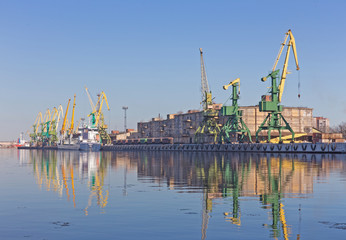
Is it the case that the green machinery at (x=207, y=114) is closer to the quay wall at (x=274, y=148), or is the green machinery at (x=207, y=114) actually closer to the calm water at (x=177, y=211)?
the quay wall at (x=274, y=148)

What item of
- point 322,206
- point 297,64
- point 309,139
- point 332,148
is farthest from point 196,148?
point 322,206

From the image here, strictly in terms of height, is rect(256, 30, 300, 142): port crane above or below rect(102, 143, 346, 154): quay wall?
above

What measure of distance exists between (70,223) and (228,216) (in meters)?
5.58

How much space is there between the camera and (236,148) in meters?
123

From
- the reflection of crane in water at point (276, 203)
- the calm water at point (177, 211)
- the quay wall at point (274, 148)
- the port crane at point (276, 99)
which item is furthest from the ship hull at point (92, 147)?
the reflection of crane in water at point (276, 203)

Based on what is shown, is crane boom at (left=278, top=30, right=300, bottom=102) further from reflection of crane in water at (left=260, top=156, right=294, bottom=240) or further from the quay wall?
reflection of crane in water at (left=260, top=156, right=294, bottom=240)

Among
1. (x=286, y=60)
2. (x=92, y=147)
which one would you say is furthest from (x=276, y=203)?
(x=92, y=147)

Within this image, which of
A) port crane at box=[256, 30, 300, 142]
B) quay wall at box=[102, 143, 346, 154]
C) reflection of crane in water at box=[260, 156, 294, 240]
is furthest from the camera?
port crane at box=[256, 30, 300, 142]

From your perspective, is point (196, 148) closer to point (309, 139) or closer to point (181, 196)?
point (309, 139)

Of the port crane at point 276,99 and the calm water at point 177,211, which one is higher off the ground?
the port crane at point 276,99

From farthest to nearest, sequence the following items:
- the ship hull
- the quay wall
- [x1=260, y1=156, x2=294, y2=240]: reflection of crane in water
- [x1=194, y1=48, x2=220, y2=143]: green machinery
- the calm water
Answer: the ship hull, [x1=194, y1=48, x2=220, y2=143]: green machinery, the quay wall, [x1=260, y1=156, x2=294, y2=240]: reflection of crane in water, the calm water

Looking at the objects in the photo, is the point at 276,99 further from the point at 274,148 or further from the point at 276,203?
the point at 276,203

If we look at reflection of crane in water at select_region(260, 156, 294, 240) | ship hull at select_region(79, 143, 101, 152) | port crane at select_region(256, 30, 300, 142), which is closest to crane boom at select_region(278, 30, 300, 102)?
port crane at select_region(256, 30, 300, 142)

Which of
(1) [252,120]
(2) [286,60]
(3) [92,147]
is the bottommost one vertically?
(3) [92,147]
